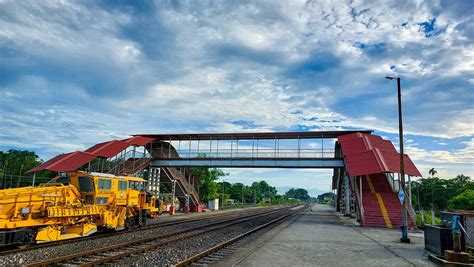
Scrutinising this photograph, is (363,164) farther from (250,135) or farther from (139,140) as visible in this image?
(139,140)

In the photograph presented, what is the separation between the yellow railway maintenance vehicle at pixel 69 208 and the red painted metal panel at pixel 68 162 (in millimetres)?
8773

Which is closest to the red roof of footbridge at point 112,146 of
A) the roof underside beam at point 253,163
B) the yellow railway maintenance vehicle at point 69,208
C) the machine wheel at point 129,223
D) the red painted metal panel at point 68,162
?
the red painted metal panel at point 68,162

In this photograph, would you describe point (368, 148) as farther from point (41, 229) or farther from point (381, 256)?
point (41, 229)

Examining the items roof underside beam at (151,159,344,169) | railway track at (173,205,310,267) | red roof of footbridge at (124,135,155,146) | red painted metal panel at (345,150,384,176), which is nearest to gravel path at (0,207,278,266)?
railway track at (173,205,310,267)

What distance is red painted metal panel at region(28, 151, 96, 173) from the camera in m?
25.7

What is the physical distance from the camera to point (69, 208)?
14.1 m

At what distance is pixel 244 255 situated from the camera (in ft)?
39.7

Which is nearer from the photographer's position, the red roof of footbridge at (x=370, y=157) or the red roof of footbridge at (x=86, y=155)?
the red roof of footbridge at (x=370, y=157)

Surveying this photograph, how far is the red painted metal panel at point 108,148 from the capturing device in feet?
97.2

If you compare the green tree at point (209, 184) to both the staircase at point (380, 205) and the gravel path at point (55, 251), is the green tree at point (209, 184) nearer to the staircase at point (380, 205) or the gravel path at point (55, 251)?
the staircase at point (380, 205)

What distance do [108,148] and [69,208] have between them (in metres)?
17.8

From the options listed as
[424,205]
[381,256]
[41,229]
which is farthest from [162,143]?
[424,205]

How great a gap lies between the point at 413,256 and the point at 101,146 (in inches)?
1106

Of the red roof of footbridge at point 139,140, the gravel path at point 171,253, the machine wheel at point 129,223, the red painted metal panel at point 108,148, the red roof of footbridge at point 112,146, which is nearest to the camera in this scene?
the gravel path at point 171,253
